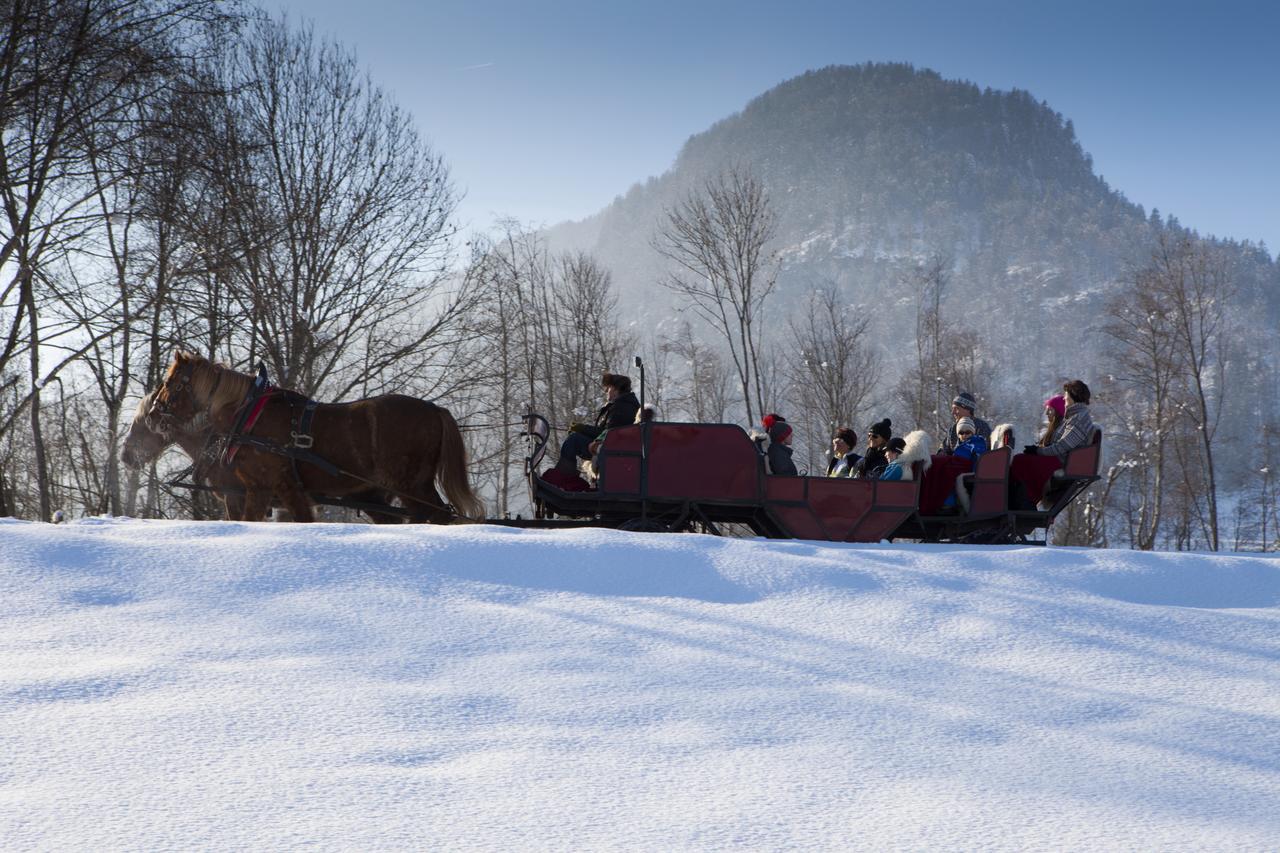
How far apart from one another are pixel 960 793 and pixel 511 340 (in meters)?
22.7

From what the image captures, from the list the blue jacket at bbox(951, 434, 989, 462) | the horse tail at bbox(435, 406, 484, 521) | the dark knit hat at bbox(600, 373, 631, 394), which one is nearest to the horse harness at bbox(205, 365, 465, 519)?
the horse tail at bbox(435, 406, 484, 521)

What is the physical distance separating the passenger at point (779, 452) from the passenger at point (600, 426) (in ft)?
3.95

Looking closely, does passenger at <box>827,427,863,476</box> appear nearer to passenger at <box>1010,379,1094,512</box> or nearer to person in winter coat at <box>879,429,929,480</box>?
person in winter coat at <box>879,429,929,480</box>

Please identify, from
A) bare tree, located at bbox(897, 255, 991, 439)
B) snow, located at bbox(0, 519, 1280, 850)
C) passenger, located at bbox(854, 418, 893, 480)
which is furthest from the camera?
bare tree, located at bbox(897, 255, 991, 439)

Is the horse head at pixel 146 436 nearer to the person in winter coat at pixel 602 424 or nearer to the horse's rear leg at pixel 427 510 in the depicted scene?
the horse's rear leg at pixel 427 510

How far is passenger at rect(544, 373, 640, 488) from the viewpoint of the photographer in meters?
8.59

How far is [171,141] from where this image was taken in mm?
11062

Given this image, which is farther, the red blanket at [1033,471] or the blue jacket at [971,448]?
the blue jacket at [971,448]

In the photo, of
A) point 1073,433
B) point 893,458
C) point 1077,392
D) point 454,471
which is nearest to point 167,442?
point 454,471

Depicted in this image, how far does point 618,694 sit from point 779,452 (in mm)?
5684

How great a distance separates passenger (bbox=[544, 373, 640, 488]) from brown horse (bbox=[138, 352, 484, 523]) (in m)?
0.88

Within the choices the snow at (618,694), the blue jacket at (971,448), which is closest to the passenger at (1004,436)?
the blue jacket at (971,448)

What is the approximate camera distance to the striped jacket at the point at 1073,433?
8336 millimetres

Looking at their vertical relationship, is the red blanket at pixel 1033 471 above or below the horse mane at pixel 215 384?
below
